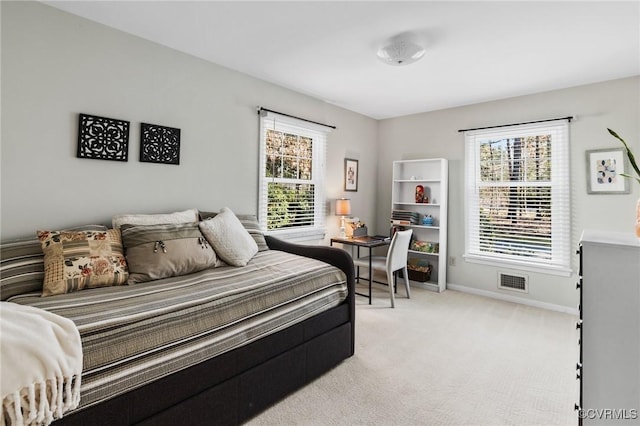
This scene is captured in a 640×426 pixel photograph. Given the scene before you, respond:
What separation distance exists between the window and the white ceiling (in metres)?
0.51

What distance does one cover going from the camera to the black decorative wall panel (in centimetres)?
249

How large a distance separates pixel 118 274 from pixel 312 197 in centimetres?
245

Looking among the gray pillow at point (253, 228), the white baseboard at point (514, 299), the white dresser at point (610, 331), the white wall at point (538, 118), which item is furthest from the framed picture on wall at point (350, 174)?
the white dresser at point (610, 331)

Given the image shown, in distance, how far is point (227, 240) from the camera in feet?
7.92

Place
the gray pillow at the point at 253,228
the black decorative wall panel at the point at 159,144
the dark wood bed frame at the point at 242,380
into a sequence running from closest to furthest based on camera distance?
the dark wood bed frame at the point at 242,380, the black decorative wall panel at the point at 159,144, the gray pillow at the point at 253,228

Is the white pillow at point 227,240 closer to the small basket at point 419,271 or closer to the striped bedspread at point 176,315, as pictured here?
the striped bedspread at point 176,315

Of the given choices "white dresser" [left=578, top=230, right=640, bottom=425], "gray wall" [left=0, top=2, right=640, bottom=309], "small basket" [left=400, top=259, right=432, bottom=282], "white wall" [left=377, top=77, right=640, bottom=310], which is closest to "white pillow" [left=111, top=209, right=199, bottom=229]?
"gray wall" [left=0, top=2, right=640, bottom=309]

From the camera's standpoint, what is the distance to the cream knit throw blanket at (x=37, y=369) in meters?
0.99

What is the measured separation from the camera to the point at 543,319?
3.26m

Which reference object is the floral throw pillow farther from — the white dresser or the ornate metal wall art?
the white dresser

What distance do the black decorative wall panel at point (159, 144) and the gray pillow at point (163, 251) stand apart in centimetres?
65

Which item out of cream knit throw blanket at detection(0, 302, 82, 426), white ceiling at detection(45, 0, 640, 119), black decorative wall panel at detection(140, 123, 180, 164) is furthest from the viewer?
black decorative wall panel at detection(140, 123, 180, 164)

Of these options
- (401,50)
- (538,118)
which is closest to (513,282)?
(538,118)

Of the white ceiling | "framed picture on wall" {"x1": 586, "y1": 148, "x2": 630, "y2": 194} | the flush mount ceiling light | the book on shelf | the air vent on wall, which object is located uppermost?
the white ceiling
